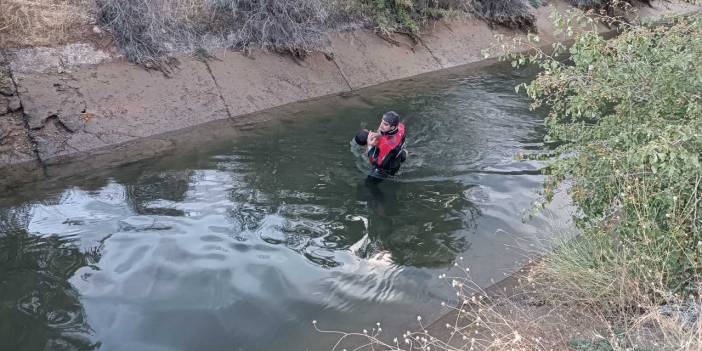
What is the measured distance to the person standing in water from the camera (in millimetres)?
7906

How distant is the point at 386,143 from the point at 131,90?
16.5ft

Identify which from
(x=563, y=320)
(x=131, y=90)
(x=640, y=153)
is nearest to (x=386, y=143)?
(x=563, y=320)

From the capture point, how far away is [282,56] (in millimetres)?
12523

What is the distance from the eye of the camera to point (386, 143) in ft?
26.4

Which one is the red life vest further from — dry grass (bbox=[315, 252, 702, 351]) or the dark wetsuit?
dry grass (bbox=[315, 252, 702, 351])

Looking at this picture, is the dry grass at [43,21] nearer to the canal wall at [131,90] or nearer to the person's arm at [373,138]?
the canal wall at [131,90]

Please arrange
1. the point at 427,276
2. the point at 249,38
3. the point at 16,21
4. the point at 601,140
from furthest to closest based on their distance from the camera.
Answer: the point at 249,38, the point at 16,21, the point at 427,276, the point at 601,140

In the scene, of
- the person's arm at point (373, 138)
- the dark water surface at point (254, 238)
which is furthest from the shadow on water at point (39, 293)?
the person's arm at point (373, 138)

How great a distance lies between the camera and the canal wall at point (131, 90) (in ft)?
29.8

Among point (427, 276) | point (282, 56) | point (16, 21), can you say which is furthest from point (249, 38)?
point (427, 276)

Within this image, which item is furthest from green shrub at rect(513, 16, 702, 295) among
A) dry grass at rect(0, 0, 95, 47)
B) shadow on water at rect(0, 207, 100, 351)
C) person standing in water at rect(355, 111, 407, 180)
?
dry grass at rect(0, 0, 95, 47)

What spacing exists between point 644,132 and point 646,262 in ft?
3.32

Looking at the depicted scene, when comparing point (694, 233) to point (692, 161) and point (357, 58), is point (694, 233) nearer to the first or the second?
point (692, 161)

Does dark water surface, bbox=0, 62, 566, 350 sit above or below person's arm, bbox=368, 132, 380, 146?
below
